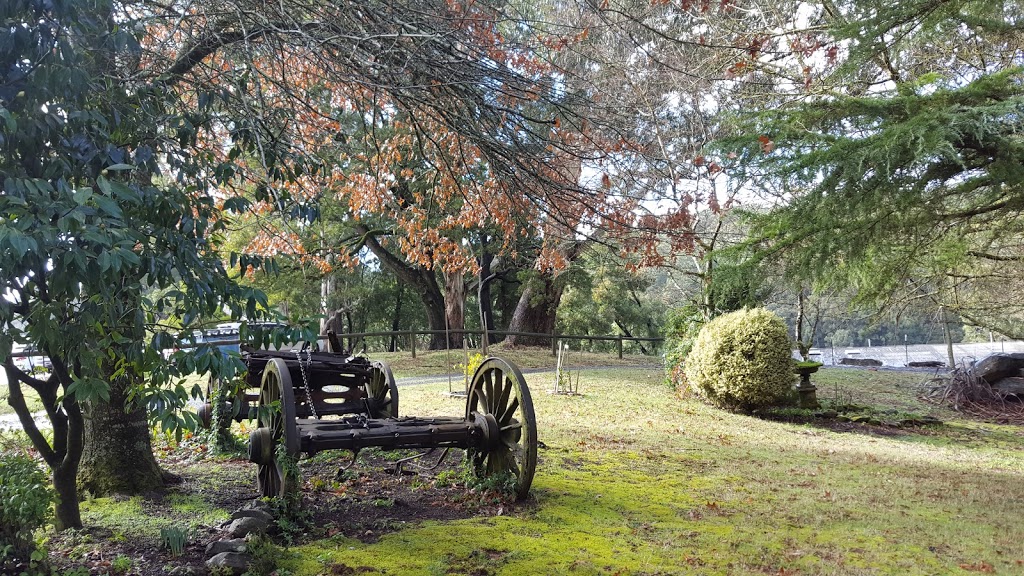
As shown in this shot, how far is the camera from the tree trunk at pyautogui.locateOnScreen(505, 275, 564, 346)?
22.5m

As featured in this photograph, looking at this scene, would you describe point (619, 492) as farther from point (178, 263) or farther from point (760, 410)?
point (760, 410)

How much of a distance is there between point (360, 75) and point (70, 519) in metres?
3.45

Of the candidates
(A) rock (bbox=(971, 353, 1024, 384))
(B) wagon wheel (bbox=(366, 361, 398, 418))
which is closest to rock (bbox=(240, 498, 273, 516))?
(B) wagon wheel (bbox=(366, 361, 398, 418))

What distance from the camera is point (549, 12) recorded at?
1270 centimetres

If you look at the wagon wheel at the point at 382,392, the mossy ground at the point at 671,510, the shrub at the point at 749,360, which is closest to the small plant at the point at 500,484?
the mossy ground at the point at 671,510

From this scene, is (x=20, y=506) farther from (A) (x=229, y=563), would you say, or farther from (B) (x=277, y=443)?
(B) (x=277, y=443)

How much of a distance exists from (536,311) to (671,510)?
18493 mm

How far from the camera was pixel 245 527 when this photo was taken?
415 cm

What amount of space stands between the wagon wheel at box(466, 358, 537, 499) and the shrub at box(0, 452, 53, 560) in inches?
116

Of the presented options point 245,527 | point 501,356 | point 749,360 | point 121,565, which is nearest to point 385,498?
point 245,527

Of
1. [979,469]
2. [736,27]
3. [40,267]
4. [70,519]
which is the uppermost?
[736,27]

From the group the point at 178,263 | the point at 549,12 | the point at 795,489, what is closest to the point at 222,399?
the point at 178,263

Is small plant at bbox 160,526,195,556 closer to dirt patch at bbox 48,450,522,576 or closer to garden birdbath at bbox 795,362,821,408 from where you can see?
dirt patch at bbox 48,450,522,576

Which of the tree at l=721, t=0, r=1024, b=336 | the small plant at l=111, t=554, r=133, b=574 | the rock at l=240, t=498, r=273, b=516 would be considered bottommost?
the small plant at l=111, t=554, r=133, b=574
